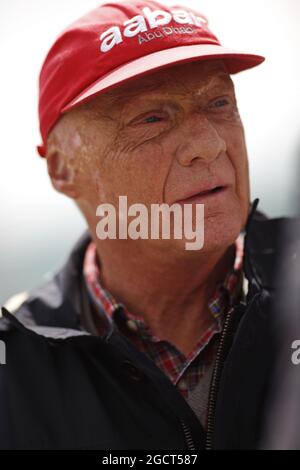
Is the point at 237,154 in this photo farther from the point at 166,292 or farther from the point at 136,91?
the point at 166,292

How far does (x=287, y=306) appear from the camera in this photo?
5.20 feet

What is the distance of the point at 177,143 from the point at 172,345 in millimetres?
612

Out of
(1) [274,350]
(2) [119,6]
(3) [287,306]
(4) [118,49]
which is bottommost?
(1) [274,350]

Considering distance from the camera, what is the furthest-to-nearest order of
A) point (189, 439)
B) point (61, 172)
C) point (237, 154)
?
point (61, 172) < point (237, 154) < point (189, 439)

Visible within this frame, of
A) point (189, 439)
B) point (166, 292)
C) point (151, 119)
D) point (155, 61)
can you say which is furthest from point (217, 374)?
point (155, 61)

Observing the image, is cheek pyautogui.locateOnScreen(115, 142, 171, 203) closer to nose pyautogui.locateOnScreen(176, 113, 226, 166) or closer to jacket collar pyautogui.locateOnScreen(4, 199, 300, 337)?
nose pyautogui.locateOnScreen(176, 113, 226, 166)

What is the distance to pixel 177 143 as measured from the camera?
4.96 ft

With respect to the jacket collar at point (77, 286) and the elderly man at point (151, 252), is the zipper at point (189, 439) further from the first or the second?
the jacket collar at point (77, 286)

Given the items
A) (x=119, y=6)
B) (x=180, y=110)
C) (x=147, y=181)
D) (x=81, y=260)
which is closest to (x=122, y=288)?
(x=81, y=260)

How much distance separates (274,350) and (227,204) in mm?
418

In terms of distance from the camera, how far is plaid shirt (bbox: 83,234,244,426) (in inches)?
64.5

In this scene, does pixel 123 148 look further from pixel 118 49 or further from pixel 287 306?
pixel 287 306

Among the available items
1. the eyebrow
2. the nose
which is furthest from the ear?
the nose

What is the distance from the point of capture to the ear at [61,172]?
178cm
